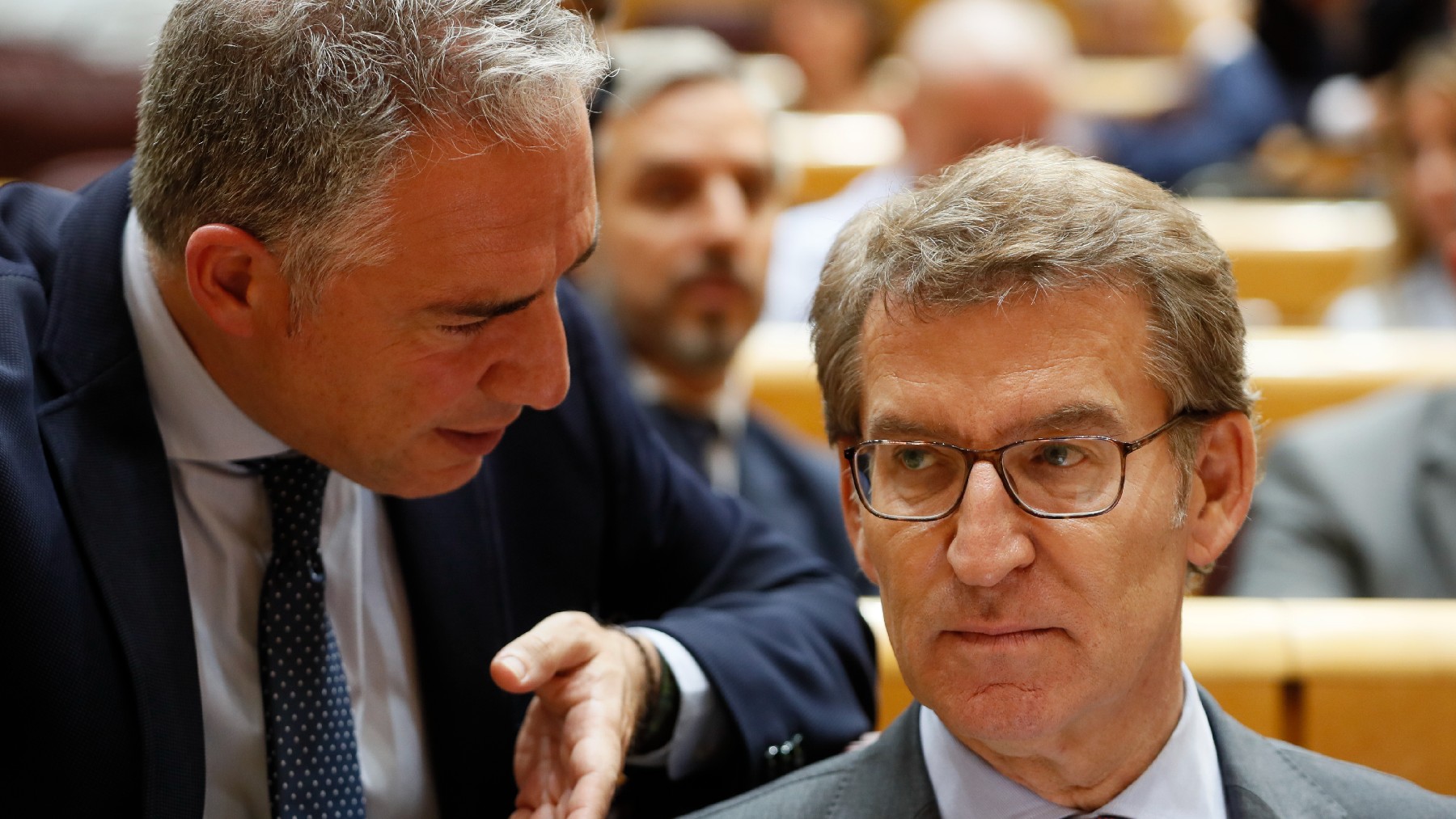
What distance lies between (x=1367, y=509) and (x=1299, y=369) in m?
0.46

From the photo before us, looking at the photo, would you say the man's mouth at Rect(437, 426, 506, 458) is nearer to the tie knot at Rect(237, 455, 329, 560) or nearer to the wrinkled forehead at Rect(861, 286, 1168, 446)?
the tie knot at Rect(237, 455, 329, 560)

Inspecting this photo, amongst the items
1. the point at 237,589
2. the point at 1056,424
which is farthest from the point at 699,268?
the point at 1056,424

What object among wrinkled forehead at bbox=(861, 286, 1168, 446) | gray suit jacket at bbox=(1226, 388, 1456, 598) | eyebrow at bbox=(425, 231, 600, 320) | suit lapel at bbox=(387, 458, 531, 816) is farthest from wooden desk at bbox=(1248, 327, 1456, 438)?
eyebrow at bbox=(425, 231, 600, 320)

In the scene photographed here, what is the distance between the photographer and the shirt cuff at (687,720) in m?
1.44

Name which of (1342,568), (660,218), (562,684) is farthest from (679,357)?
(562,684)

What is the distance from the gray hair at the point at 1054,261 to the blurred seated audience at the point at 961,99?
83.1 inches

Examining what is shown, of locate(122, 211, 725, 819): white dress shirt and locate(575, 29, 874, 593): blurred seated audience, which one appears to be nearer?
locate(122, 211, 725, 819): white dress shirt

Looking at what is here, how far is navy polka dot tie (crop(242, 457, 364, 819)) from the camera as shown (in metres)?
1.29

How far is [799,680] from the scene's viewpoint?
1.51m

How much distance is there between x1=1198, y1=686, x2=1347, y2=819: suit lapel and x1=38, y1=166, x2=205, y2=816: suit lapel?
89cm

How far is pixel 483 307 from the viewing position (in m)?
1.23

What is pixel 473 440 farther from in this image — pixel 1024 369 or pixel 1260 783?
pixel 1260 783

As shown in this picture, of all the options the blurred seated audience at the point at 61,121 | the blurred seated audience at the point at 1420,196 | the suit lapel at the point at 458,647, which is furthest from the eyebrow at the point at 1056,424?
the blurred seated audience at the point at 61,121

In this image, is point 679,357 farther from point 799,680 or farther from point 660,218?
point 799,680
